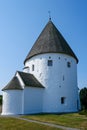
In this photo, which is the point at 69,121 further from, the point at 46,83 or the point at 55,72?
the point at 55,72

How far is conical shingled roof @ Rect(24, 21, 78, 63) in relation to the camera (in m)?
33.4

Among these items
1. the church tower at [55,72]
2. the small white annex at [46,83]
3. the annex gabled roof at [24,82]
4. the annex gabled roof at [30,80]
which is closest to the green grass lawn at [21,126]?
the small white annex at [46,83]

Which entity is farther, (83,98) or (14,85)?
(83,98)

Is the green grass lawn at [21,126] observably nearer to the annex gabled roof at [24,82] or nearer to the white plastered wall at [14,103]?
the white plastered wall at [14,103]

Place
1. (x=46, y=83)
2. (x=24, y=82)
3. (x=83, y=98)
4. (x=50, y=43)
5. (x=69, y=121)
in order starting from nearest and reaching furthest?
(x=69, y=121)
(x=24, y=82)
(x=46, y=83)
(x=50, y=43)
(x=83, y=98)

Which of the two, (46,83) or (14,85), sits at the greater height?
(46,83)

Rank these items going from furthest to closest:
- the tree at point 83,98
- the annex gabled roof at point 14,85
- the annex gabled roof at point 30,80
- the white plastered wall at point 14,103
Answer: the tree at point 83,98, the annex gabled roof at point 30,80, the annex gabled roof at point 14,85, the white plastered wall at point 14,103

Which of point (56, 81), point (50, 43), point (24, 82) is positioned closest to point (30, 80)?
point (24, 82)

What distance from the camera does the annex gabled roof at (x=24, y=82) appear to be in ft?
97.6

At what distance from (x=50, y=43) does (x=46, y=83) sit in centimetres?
671

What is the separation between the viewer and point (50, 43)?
113 ft

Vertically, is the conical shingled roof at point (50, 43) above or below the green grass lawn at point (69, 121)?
above

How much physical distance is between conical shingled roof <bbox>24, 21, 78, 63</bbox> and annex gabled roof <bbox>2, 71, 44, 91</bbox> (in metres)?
4.17

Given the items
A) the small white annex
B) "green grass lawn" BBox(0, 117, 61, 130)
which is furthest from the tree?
"green grass lawn" BBox(0, 117, 61, 130)
